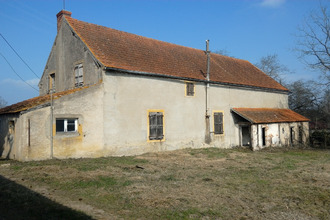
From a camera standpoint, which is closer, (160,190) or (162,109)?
(160,190)

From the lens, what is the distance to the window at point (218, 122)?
18375 mm

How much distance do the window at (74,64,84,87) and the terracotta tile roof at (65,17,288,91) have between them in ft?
4.76

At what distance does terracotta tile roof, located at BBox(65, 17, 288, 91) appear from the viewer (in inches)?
569

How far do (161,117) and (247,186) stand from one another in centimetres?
805

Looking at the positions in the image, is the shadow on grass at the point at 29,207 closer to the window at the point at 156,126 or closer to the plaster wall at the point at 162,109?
the plaster wall at the point at 162,109

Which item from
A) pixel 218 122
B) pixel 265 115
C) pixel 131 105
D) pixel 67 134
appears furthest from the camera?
pixel 265 115

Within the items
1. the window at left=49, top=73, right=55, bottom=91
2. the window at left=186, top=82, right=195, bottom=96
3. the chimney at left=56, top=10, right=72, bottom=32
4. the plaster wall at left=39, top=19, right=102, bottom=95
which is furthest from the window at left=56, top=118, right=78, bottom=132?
the chimney at left=56, top=10, right=72, bottom=32

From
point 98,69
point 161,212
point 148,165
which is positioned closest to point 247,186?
point 161,212

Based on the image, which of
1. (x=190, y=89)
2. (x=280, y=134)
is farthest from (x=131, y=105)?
(x=280, y=134)

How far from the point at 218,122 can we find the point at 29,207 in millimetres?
14403

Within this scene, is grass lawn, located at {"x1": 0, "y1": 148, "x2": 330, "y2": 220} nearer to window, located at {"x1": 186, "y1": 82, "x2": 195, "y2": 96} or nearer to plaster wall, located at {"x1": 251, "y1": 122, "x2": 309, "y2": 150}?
window, located at {"x1": 186, "y1": 82, "x2": 195, "y2": 96}

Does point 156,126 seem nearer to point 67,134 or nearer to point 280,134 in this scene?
point 67,134

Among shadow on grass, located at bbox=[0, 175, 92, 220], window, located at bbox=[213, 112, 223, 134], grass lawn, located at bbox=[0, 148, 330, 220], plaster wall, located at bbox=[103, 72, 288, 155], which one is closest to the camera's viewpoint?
shadow on grass, located at bbox=[0, 175, 92, 220]

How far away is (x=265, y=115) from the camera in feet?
66.4
